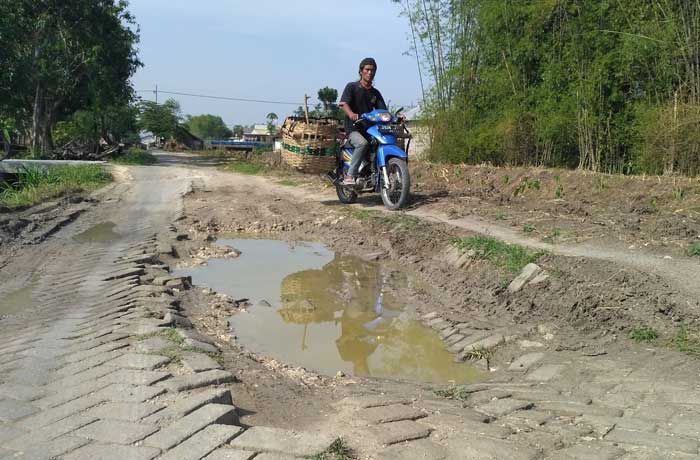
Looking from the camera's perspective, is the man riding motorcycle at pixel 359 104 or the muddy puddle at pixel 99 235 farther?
the man riding motorcycle at pixel 359 104

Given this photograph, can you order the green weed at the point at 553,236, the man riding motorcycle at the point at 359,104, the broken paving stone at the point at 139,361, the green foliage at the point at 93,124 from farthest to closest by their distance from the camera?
the green foliage at the point at 93,124 < the man riding motorcycle at the point at 359,104 < the green weed at the point at 553,236 < the broken paving stone at the point at 139,361

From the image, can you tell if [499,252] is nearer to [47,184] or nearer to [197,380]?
[197,380]

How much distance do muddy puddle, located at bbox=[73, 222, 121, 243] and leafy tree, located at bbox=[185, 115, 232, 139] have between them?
10727 cm

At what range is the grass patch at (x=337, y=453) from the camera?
207 cm

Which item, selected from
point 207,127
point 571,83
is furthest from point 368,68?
point 207,127

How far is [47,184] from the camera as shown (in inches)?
461

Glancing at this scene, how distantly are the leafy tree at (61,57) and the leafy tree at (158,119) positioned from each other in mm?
29348

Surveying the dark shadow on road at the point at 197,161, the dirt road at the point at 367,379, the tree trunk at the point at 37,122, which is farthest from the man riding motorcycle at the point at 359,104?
the tree trunk at the point at 37,122

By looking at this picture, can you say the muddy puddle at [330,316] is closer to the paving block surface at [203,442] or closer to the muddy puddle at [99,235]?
the paving block surface at [203,442]

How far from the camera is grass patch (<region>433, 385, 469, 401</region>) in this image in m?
2.92

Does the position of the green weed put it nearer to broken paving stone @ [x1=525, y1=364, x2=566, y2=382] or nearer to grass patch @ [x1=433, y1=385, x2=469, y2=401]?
broken paving stone @ [x1=525, y1=364, x2=566, y2=382]

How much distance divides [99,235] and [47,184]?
5.75 metres

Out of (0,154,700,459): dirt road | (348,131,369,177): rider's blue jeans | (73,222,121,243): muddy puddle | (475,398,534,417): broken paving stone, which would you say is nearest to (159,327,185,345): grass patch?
(0,154,700,459): dirt road

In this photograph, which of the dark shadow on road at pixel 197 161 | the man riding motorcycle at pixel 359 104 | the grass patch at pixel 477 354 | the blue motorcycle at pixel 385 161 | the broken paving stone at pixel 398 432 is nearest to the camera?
the broken paving stone at pixel 398 432
